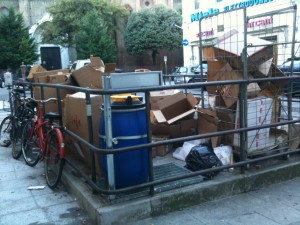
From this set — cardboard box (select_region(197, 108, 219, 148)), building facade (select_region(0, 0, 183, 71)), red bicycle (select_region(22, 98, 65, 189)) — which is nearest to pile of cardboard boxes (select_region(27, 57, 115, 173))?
red bicycle (select_region(22, 98, 65, 189))

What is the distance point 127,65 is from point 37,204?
49102mm

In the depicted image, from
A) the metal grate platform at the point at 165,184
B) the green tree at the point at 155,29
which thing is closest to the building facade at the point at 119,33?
the green tree at the point at 155,29

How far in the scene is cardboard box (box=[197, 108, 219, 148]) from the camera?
5.09 metres

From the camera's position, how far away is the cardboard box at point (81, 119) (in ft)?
14.3

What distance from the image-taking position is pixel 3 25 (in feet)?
136

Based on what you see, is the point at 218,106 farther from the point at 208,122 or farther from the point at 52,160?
the point at 52,160

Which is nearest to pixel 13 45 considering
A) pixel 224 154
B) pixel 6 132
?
pixel 6 132

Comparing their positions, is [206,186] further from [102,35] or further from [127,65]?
[127,65]

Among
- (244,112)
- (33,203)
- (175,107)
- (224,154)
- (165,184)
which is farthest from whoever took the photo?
(175,107)

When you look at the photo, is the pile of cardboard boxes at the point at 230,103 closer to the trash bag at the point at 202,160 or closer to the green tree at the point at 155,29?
the trash bag at the point at 202,160

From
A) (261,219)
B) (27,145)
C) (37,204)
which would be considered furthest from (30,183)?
(261,219)

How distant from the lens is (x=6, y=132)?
7.58 metres

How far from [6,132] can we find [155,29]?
126ft

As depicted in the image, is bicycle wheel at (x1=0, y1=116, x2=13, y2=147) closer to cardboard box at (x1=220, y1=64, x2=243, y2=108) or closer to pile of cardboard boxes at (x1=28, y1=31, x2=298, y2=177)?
pile of cardboard boxes at (x1=28, y1=31, x2=298, y2=177)
